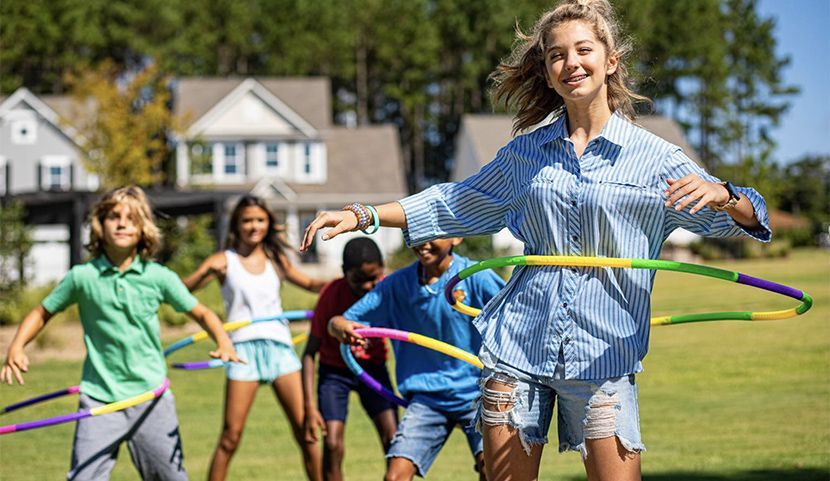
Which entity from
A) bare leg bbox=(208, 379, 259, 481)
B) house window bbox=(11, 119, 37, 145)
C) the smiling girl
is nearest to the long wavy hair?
the smiling girl

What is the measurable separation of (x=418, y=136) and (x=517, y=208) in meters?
64.5

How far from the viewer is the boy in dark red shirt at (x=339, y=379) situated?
7.73 metres

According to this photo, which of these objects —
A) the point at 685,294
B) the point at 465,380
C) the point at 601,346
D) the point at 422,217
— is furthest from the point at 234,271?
the point at 685,294

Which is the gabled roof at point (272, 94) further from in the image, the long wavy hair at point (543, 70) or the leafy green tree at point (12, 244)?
the long wavy hair at point (543, 70)

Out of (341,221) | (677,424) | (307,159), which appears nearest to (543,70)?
(341,221)

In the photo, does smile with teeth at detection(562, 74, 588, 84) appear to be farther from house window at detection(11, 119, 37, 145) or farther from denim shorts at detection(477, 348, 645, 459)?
house window at detection(11, 119, 37, 145)

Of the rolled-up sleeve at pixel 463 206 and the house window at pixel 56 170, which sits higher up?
the house window at pixel 56 170

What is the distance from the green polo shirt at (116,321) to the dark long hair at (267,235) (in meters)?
2.03

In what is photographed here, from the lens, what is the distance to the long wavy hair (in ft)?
14.4

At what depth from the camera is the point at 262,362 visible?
841 centimetres

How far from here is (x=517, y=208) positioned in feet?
14.9

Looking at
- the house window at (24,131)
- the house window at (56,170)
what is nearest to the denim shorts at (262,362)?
the house window at (56,170)

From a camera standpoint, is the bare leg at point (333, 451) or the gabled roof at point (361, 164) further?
the gabled roof at point (361, 164)

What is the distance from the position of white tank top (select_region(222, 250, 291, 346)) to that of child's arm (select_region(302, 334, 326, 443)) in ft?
1.94
